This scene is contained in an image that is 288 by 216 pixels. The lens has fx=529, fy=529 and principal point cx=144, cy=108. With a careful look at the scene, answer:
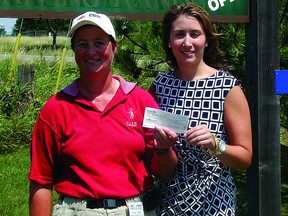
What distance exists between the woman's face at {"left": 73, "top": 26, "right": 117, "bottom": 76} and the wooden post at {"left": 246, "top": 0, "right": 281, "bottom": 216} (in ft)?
4.37

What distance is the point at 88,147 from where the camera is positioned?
2.08m

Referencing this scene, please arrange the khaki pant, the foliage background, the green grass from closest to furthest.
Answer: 1. the khaki pant
2. the foliage background
3. the green grass

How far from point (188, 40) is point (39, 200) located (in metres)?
0.94

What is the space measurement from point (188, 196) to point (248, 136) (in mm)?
370

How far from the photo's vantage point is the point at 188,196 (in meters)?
2.32

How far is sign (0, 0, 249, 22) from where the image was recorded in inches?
116

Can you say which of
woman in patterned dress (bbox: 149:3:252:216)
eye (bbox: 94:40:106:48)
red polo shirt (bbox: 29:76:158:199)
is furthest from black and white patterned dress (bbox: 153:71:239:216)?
eye (bbox: 94:40:106:48)

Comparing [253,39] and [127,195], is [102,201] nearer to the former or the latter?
[127,195]

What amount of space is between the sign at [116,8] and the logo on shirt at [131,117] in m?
1.01

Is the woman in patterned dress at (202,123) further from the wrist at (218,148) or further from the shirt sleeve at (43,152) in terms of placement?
the shirt sleeve at (43,152)

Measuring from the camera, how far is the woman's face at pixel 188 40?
235cm

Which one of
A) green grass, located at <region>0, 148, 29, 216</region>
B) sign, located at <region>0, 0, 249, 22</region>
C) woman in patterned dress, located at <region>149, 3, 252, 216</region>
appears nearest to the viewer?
woman in patterned dress, located at <region>149, 3, 252, 216</region>

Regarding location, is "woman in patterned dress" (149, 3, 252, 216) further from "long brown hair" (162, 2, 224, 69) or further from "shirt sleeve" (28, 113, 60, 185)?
"shirt sleeve" (28, 113, 60, 185)

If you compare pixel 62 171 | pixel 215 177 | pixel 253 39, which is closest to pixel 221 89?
pixel 215 177
